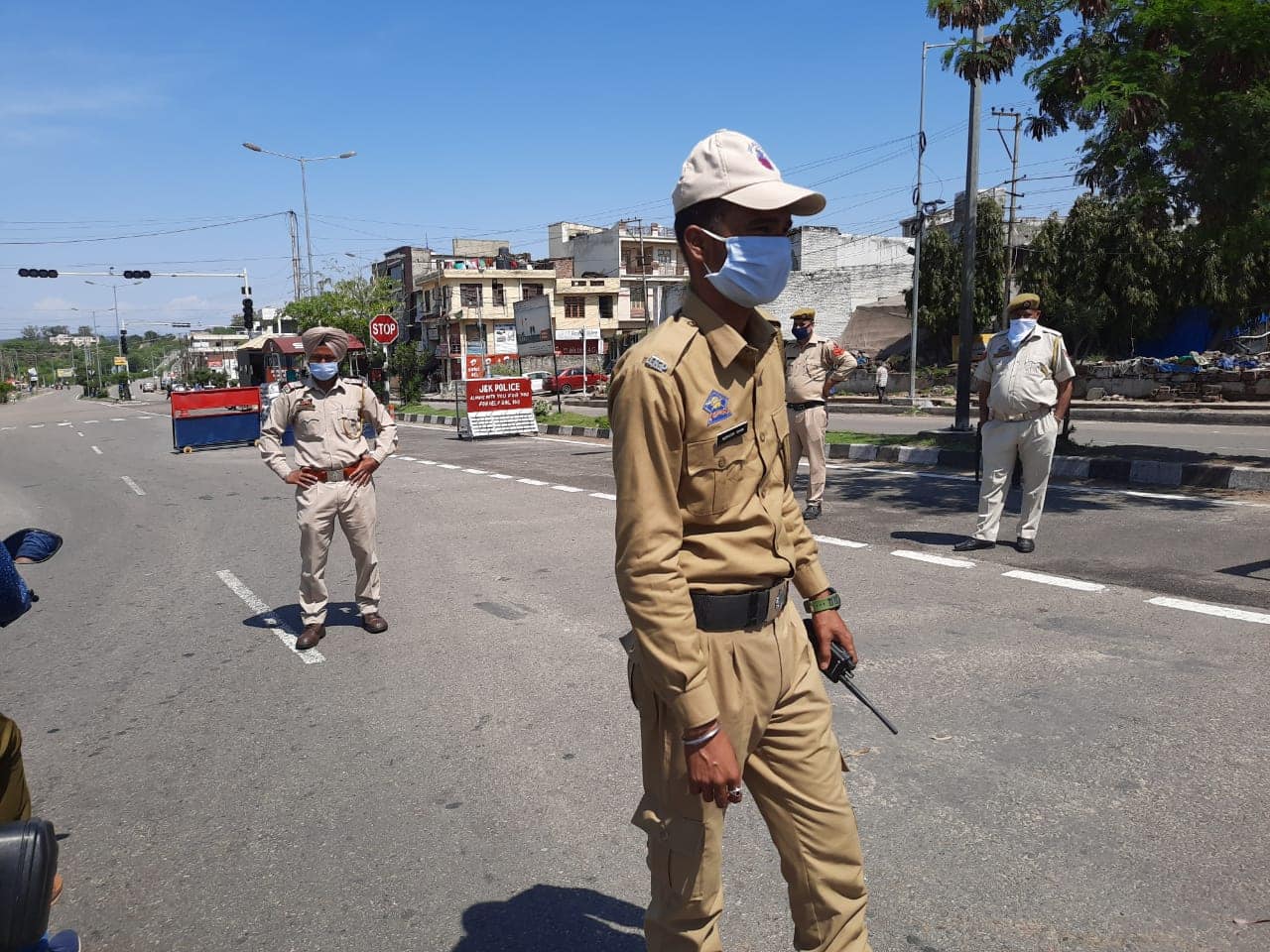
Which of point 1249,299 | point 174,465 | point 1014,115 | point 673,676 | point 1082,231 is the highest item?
point 1014,115

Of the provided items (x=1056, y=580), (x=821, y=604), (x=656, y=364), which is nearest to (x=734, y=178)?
(x=656, y=364)

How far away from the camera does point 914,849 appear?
3.18 meters

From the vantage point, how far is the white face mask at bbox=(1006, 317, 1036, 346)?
7.19 meters

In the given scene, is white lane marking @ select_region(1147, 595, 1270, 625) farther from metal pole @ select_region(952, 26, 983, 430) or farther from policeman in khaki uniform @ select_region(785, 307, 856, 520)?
metal pole @ select_region(952, 26, 983, 430)

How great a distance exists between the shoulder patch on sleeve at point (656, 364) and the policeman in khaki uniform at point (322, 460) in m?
4.19

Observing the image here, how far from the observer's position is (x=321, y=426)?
231 inches

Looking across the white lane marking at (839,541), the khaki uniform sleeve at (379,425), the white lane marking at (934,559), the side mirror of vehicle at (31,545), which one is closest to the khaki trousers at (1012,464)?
the white lane marking at (934,559)

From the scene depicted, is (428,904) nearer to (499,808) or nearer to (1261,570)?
(499,808)

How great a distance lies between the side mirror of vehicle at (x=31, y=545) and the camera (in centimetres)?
247

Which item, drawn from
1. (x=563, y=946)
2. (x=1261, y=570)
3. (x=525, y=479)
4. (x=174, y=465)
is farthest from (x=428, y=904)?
(x=174, y=465)

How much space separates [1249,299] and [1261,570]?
27937mm

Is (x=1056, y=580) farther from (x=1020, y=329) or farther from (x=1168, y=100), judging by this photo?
(x=1168, y=100)

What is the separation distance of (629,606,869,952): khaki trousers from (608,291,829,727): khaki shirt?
0.37ft

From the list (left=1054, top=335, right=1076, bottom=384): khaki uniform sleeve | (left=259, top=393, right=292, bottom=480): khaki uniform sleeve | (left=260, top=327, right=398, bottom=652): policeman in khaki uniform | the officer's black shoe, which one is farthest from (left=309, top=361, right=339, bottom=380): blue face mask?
(left=1054, top=335, right=1076, bottom=384): khaki uniform sleeve
